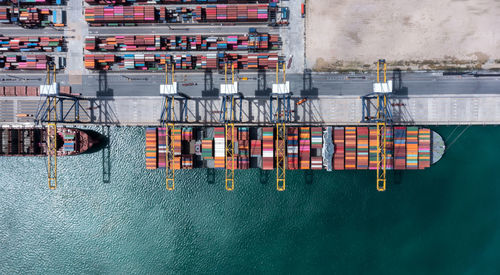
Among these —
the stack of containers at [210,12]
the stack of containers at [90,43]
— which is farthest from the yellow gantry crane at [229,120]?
the stack of containers at [90,43]

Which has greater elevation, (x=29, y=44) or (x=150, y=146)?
(x=29, y=44)

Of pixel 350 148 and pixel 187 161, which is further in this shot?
pixel 187 161

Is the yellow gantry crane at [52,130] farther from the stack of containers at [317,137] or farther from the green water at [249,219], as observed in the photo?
the stack of containers at [317,137]

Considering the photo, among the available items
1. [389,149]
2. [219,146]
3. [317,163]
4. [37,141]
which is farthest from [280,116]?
[37,141]

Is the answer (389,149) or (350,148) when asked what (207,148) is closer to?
(350,148)

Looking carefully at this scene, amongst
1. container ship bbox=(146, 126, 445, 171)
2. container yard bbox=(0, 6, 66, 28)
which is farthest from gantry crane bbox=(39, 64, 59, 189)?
container ship bbox=(146, 126, 445, 171)

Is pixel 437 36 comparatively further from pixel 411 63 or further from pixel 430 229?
pixel 430 229

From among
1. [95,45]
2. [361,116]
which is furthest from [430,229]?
[95,45]
